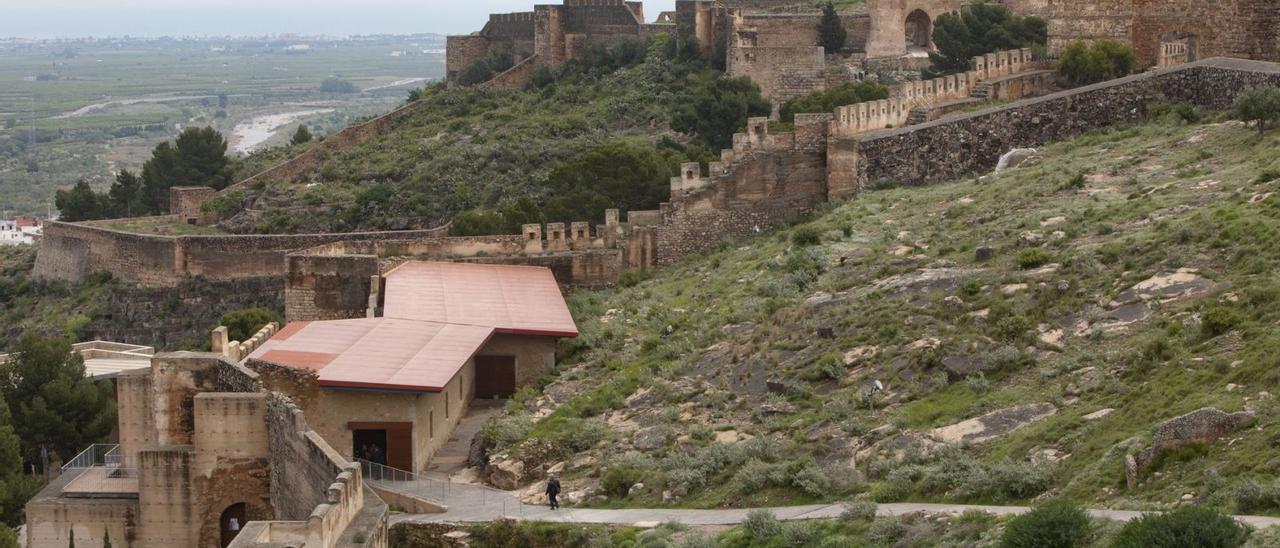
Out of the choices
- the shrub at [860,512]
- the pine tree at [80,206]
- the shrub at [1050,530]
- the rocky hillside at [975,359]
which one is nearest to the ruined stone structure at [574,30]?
the pine tree at [80,206]

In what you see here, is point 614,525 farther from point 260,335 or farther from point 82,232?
point 82,232

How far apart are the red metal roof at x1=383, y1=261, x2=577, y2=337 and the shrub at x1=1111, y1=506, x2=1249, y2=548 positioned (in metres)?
16.6

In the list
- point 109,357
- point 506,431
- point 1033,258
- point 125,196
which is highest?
point 1033,258

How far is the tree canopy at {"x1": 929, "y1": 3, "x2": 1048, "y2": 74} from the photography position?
5009cm

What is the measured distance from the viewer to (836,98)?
146ft

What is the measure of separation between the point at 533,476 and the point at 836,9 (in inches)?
1414

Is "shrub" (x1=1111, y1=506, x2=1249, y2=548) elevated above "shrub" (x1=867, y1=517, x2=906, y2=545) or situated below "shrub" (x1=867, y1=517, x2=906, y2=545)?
above

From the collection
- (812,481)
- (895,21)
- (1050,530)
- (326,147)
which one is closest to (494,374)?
(812,481)

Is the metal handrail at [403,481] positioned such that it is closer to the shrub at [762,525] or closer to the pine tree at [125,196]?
the shrub at [762,525]

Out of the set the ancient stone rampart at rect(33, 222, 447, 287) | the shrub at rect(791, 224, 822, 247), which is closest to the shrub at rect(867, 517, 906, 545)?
the shrub at rect(791, 224, 822, 247)

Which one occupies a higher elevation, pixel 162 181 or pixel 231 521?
pixel 162 181

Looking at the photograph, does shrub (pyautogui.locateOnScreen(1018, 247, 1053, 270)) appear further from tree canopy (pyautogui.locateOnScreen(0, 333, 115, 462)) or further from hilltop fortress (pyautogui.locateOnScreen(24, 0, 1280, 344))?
tree canopy (pyautogui.locateOnScreen(0, 333, 115, 462))

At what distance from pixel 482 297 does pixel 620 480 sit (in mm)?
10835

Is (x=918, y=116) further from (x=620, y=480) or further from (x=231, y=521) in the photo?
(x=620, y=480)
